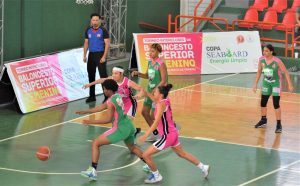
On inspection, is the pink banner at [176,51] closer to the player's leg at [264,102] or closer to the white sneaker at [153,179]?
the player's leg at [264,102]

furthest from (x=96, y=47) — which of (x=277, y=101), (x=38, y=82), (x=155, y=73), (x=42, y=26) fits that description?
(x=277, y=101)

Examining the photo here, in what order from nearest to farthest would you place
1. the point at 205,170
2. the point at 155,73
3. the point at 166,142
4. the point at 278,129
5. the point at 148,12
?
1. the point at 166,142
2. the point at 205,170
3. the point at 155,73
4. the point at 278,129
5. the point at 148,12

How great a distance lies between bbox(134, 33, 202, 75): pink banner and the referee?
4728 millimetres

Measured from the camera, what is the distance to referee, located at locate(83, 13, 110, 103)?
2098cm

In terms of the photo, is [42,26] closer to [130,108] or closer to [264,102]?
[264,102]

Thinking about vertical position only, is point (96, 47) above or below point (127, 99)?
above

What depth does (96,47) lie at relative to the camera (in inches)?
837

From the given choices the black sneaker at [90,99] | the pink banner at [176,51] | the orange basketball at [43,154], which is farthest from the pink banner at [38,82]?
the orange basketball at [43,154]

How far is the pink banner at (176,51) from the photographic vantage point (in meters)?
26.2

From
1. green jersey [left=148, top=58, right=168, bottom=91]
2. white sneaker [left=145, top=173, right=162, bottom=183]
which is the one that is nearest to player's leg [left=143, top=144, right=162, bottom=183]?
white sneaker [left=145, top=173, right=162, bottom=183]

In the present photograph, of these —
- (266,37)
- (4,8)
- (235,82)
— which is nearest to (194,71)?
(235,82)

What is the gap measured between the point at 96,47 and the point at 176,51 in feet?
19.4

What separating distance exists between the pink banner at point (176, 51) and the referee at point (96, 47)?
4.73 m

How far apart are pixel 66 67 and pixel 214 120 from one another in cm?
492
